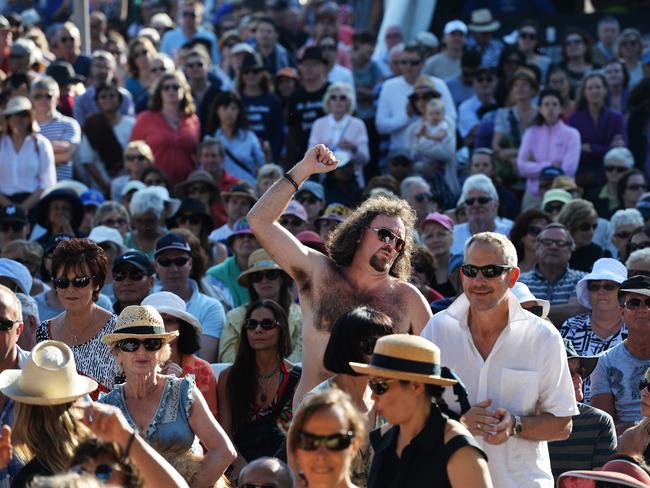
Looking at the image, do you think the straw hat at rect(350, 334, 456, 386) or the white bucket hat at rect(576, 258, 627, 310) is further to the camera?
the white bucket hat at rect(576, 258, 627, 310)

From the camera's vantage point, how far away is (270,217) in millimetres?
6543

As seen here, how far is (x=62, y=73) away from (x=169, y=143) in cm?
208

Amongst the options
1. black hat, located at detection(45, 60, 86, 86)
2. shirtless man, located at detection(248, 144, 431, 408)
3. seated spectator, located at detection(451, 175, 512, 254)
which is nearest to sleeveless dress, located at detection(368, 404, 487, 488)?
shirtless man, located at detection(248, 144, 431, 408)

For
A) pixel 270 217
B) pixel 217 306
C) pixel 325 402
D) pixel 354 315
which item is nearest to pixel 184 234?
pixel 217 306

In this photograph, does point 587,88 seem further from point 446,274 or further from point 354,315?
point 354,315

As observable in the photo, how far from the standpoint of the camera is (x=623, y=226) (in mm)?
10852

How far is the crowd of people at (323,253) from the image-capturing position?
16.9ft

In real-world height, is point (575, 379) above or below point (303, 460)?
below

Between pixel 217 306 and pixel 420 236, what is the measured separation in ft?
9.06

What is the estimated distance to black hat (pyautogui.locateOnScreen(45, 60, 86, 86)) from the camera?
590 inches

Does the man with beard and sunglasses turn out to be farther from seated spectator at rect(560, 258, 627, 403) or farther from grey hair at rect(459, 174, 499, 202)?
grey hair at rect(459, 174, 499, 202)

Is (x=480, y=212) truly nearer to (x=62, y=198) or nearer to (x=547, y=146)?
(x=547, y=146)

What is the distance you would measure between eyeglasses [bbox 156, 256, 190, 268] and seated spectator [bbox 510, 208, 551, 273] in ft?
8.74

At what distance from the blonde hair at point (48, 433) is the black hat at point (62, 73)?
10177 mm
